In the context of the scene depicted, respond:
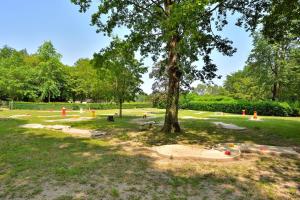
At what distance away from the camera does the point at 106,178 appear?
229 inches

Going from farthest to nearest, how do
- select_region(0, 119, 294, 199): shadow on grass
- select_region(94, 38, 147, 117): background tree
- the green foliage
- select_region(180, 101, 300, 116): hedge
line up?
the green foliage
select_region(180, 101, 300, 116): hedge
select_region(94, 38, 147, 117): background tree
select_region(0, 119, 294, 199): shadow on grass

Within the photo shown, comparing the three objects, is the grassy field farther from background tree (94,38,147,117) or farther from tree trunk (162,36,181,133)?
background tree (94,38,147,117)

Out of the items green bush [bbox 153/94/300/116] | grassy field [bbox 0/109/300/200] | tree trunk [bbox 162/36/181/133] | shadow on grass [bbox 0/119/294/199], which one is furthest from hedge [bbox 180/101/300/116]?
shadow on grass [bbox 0/119/294/199]

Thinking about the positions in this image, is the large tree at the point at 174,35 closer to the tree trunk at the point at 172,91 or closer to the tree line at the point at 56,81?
the tree trunk at the point at 172,91

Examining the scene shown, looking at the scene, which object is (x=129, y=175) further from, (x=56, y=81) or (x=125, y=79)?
(x=56, y=81)

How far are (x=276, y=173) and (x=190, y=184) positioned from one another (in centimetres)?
247

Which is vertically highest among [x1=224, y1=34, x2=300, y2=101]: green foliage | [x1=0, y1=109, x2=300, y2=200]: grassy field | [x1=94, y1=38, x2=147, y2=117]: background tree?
[x1=224, y1=34, x2=300, y2=101]: green foliage

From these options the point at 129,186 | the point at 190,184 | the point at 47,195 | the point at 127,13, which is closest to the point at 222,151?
the point at 190,184

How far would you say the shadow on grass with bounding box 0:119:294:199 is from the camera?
5.03 meters

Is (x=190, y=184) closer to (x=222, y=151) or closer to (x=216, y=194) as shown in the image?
(x=216, y=194)

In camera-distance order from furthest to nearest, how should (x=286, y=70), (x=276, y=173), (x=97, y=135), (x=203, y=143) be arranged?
(x=286, y=70), (x=97, y=135), (x=203, y=143), (x=276, y=173)

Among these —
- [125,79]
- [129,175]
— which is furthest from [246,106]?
[129,175]

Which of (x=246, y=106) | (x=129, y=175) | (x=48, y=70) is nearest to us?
(x=129, y=175)

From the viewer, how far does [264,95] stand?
5328 centimetres
